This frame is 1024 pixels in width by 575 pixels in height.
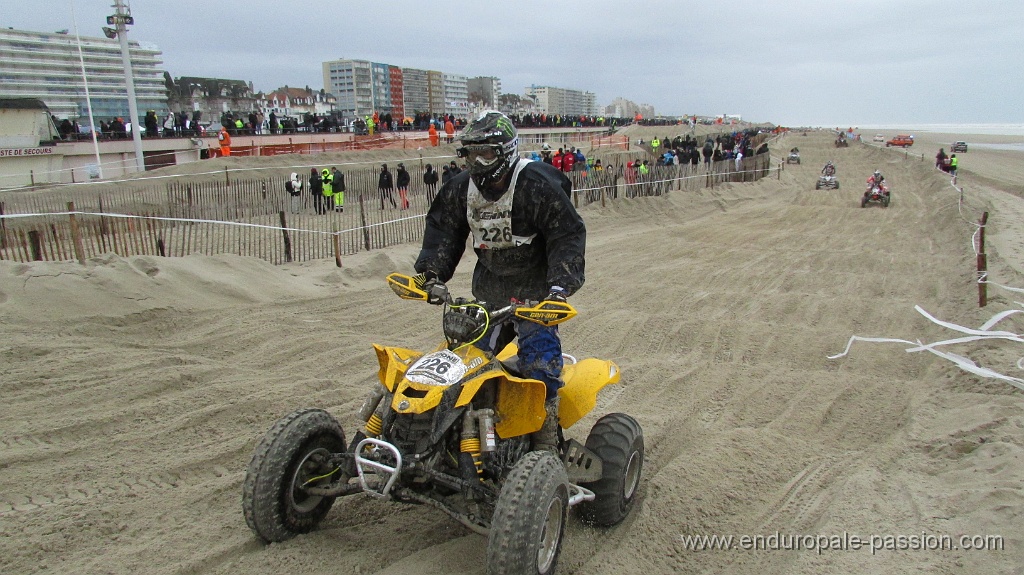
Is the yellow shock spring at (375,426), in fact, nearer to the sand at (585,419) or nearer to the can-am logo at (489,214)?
the sand at (585,419)

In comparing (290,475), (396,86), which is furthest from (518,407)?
(396,86)

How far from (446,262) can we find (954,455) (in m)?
3.94

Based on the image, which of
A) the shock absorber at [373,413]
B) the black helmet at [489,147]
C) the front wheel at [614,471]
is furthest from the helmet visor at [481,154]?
the front wheel at [614,471]

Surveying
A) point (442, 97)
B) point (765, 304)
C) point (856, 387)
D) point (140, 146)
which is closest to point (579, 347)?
point (856, 387)

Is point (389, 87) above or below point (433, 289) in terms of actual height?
above

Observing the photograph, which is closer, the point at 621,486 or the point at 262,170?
the point at 621,486

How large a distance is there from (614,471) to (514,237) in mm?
1447

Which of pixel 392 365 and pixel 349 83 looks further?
pixel 349 83

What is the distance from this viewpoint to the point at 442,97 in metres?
83.9

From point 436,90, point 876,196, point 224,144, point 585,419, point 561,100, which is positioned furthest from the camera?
point 561,100

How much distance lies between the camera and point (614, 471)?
3.56 metres

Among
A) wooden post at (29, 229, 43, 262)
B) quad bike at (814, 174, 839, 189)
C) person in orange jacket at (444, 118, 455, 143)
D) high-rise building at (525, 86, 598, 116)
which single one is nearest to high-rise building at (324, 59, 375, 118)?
person in orange jacket at (444, 118, 455, 143)

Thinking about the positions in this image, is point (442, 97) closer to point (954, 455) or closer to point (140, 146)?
point (140, 146)

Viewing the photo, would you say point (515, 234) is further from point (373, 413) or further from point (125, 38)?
point (125, 38)
